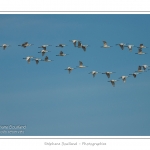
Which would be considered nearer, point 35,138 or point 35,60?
point 35,138

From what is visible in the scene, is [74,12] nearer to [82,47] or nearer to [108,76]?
[82,47]

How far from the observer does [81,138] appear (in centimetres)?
3031

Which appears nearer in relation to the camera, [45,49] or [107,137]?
[107,137]

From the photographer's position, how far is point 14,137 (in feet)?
101

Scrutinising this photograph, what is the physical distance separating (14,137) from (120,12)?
7.87 meters

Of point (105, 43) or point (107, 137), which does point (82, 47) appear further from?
point (107, 137)

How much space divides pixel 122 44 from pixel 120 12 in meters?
3.04

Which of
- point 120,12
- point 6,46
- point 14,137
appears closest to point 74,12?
point 120,12

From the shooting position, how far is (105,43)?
35.0 m

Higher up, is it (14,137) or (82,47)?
(82,47)

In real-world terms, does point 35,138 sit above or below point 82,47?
below

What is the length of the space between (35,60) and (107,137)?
6103 mm

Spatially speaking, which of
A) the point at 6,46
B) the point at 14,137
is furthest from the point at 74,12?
the point at 14,137

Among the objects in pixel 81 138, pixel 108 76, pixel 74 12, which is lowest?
pixel 81 138
